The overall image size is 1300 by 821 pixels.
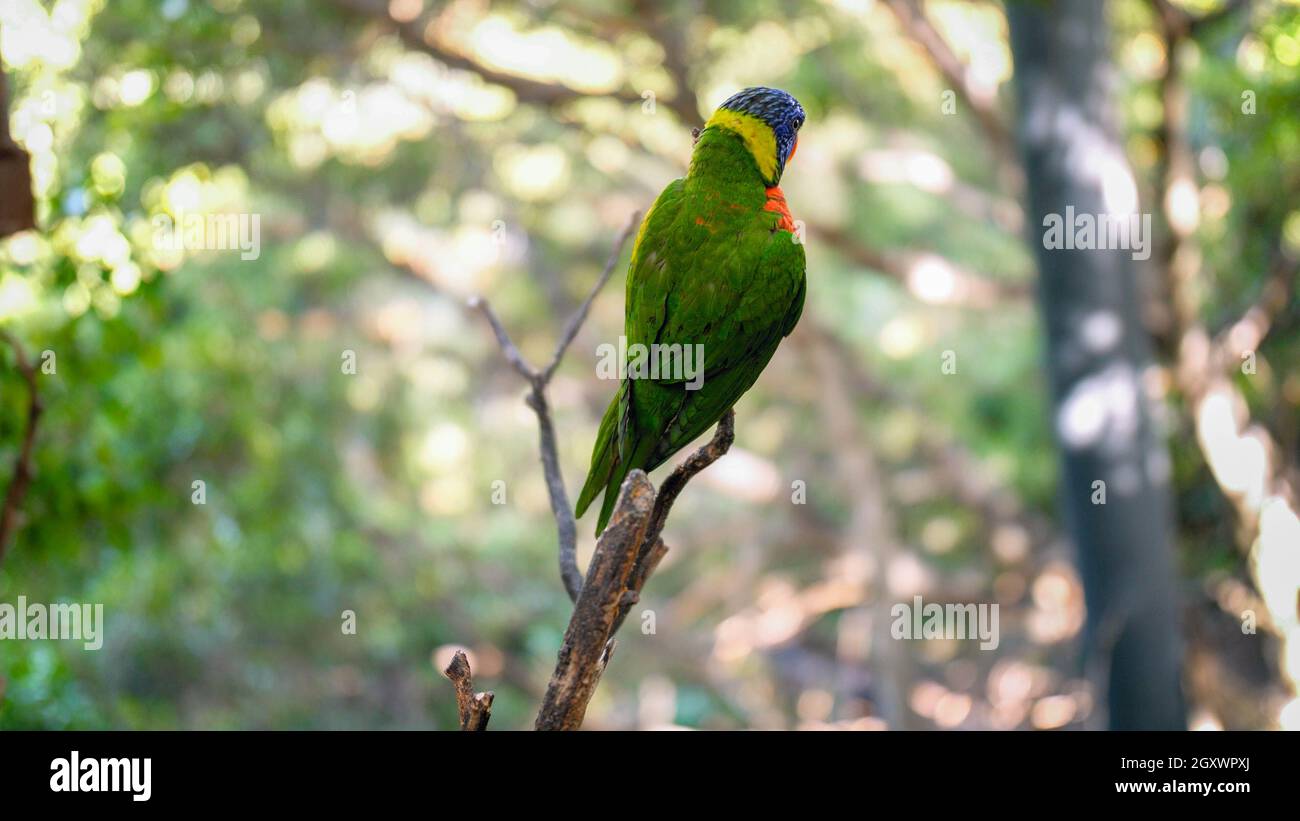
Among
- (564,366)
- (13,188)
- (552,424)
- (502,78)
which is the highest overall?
(502,78)

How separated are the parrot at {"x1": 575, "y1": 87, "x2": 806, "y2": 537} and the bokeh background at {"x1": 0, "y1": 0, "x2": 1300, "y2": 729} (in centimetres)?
182

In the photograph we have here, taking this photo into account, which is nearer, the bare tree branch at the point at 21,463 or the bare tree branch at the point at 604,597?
the bare tree branch at the point at 604,597

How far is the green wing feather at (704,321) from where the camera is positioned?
1193 millimetres

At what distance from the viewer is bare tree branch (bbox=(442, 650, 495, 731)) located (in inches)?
49.9

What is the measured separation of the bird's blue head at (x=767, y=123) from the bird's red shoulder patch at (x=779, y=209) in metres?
0.03

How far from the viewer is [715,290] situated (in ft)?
3.99

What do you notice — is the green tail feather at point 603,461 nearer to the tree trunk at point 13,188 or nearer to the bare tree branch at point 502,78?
the tree trunk at point 13,188

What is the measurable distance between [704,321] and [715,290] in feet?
0.12

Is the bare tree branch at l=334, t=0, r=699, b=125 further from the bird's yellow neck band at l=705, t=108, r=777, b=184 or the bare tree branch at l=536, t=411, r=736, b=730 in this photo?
the bare tree branch at l=536, t=411, r=736, b=730

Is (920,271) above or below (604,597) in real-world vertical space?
above

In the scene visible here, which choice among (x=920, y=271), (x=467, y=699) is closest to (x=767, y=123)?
(x=467, y=699)

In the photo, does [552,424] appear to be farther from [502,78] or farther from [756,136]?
[502,78]

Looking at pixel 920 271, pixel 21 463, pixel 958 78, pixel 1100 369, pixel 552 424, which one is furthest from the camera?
pixel 920 271

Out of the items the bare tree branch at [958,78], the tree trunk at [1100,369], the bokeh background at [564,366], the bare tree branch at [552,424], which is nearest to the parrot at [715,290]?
the bare tree branch at [552,424]
